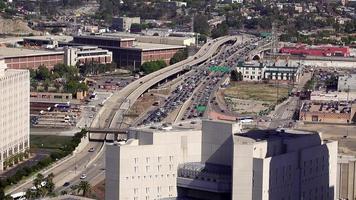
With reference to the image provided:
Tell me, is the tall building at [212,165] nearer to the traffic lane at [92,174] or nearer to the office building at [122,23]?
the traffic lane at [92,174]

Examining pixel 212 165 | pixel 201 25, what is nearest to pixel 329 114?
pixel 212 165

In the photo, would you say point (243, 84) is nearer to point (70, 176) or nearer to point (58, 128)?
point (58, 128)

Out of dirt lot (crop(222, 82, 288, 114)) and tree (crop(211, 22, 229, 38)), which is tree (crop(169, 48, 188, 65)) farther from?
tree (crop(211, 22, 229, 38))

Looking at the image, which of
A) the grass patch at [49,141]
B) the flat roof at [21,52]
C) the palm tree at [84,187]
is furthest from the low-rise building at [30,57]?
the palm tree at [84,187]

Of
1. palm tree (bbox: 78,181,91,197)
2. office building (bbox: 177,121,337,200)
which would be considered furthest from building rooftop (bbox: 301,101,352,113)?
office building (bbox: 177,121,337,200)

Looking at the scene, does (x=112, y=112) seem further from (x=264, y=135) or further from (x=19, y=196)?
(x=264, y=135)

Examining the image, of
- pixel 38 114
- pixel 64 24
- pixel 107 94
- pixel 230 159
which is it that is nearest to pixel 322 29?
pixel 64 24
